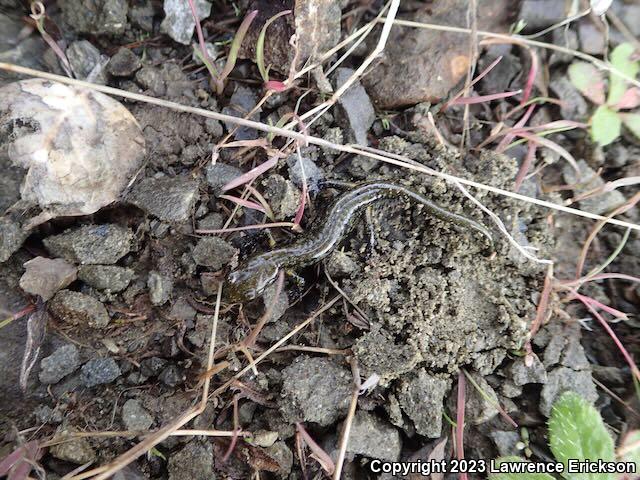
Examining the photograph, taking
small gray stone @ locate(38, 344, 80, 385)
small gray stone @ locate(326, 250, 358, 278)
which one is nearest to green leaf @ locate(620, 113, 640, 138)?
small gray stone @ locate(326, 250, 358, 278)

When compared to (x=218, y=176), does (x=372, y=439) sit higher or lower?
lower

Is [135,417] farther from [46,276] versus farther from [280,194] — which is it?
[280,194]

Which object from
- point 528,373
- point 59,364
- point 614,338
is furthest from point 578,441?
point 59,364

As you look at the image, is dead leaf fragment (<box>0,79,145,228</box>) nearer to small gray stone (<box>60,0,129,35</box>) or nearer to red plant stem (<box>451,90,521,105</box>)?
small gray stone (<box>60,0,129,35</box>)

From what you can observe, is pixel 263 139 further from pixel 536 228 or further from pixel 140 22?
pixel 536 228

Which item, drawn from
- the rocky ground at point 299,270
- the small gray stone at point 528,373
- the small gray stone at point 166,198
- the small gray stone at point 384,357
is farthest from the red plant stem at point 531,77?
the small gray stone at point 166,198

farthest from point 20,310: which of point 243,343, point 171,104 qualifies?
point 171,104

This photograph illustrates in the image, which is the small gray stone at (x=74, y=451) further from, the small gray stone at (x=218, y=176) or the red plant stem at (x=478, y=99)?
the red plant stem at (x=478, y=99)
